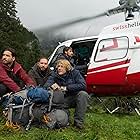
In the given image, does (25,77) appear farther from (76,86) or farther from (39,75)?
(76,86)

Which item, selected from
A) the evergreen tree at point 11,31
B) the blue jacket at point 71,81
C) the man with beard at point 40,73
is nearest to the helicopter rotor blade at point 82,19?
the man with beard at point 40,73

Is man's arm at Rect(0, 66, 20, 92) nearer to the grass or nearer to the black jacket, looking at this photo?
the grass

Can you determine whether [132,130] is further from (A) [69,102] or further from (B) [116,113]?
(B) [116,113]

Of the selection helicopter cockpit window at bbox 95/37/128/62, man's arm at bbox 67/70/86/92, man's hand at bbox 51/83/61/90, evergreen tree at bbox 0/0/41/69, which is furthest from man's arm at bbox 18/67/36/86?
evergreen tree at bbox 0/0/41/69

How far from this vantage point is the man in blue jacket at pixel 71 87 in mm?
7184

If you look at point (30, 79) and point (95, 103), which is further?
point (95, 103)

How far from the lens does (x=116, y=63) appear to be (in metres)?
10.2

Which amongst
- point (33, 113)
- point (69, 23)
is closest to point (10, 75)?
point (33, 113)

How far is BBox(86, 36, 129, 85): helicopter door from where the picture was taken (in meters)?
10.2

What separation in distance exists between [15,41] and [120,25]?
3694cm

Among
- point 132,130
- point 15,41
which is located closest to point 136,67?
point 132,130

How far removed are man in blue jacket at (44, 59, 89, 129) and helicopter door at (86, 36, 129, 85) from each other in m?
2.87

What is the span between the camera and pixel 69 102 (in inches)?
290

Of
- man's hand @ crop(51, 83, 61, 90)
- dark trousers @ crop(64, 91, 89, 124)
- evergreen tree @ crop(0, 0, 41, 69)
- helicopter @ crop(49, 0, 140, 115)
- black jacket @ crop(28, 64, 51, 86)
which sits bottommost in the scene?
evergreen tree @ crop(0, 0, 41, 69)
